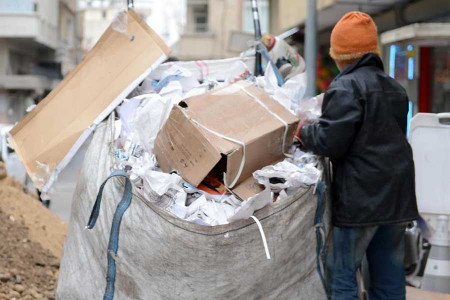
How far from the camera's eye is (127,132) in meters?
3.41

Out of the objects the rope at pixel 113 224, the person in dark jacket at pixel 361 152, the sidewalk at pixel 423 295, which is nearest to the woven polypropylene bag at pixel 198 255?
the rope at pixel 113 224

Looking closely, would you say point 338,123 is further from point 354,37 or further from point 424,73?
point 424,73

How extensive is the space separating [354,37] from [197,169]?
0.99 m

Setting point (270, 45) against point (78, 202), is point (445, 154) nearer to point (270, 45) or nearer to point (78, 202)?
point (270, 45)

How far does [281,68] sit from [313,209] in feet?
5.00

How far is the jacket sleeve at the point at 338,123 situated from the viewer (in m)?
2.93

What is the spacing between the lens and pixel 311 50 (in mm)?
10094

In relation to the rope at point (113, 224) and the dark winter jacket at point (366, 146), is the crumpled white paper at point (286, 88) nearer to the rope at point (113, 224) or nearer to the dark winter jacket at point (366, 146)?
the dark winter jacket at point (366, 146)

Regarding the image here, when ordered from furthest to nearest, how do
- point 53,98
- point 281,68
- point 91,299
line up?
point 281,68 → point 53,98 → point 91,299

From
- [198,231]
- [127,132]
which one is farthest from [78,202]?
[198,231]

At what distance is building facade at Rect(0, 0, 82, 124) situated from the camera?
25625mm

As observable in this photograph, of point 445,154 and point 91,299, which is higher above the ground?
point 445,154

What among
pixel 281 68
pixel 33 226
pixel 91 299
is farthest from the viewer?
pixel 33 226

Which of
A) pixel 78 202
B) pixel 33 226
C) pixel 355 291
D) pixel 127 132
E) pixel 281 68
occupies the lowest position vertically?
pixel 33 226
